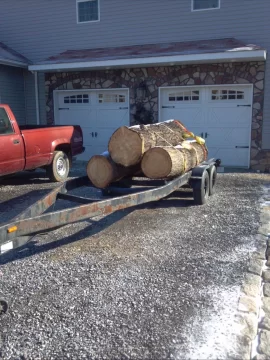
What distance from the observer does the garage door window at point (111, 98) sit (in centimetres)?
1295

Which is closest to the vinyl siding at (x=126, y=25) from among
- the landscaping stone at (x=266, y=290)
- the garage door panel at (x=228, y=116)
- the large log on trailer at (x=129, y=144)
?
the garage door panel at (x=228, y=116)

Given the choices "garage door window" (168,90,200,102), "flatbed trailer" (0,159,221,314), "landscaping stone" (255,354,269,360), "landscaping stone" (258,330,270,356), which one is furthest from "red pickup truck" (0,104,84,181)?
"landscaping stone" (255,354,269,360)

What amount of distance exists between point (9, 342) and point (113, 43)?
12.0m

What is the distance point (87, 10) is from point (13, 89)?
13.0 feet

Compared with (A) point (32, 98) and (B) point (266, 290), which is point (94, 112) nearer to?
(A) point (32, 98)

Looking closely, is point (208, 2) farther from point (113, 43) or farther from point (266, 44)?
point (113, 43)

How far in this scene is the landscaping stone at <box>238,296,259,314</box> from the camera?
355 cm

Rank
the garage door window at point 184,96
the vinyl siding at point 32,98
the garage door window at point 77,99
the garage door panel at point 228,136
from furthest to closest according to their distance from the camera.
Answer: the vinyl siding at point 32,98 → the garage door window at point 77,99 → the garage door window at point 184,96 → the garage door panel at point 228,136

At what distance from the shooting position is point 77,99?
13641mm

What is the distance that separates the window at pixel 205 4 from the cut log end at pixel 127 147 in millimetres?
7446

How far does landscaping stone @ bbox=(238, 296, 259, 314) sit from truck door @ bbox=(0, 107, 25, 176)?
5.86 m

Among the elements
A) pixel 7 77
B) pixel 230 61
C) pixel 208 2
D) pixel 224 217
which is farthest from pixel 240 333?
pixel 7 77

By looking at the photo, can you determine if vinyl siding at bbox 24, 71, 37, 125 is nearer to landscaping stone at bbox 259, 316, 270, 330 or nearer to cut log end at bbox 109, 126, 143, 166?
cut log end at bbox 109, 126, 143, 166

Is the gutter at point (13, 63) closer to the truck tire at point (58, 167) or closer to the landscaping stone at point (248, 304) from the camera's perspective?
the truck tire at point (58, 167)
